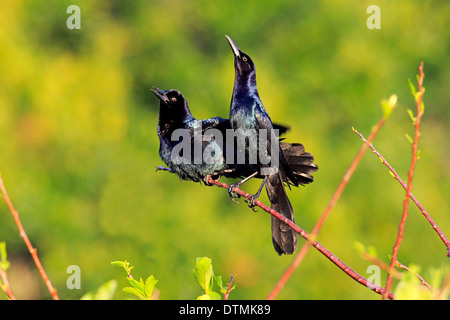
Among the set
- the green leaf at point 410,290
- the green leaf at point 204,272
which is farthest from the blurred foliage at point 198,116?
the green leaf at point 410,290

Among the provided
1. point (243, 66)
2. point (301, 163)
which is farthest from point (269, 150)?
point (243, 66)

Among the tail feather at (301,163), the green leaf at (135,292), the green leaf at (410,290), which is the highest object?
the tail feather at (301,163)

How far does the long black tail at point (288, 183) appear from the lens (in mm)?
2828

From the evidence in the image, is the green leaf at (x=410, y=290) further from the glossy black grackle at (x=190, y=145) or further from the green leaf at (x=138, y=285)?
the glossy black grackle at (x=190, y=145)

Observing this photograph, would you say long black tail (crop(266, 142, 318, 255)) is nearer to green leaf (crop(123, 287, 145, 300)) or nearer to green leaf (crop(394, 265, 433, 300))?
green leaf (crop(123, 287, 145, 300))

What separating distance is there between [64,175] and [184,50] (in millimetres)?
4726

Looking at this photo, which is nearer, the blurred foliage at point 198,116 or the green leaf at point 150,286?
the green leaf at point 150,286

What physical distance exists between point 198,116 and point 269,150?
961 centimetres

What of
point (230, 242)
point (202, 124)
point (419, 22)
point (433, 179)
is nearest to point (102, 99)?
point (230, 242)

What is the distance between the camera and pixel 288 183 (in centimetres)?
288

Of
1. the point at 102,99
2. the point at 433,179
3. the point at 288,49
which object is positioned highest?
the point at 288,49

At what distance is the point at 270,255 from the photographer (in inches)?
499
